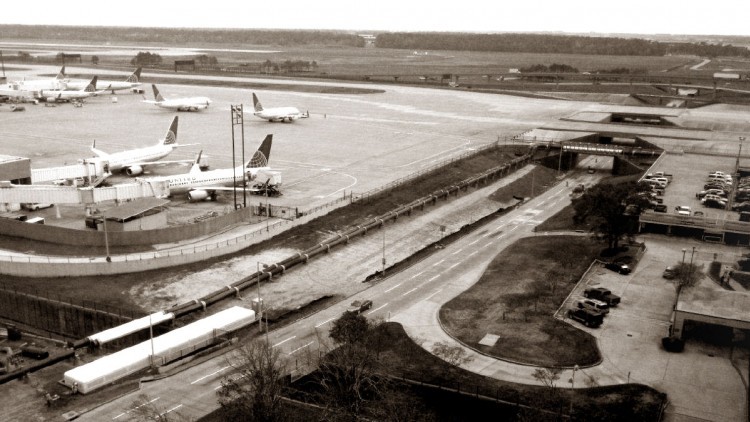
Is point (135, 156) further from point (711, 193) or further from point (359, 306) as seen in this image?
point (711, 193)

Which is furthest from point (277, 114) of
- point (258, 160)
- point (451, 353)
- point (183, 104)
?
point (451, 353)

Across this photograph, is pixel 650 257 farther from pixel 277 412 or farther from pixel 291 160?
pixel 291 160

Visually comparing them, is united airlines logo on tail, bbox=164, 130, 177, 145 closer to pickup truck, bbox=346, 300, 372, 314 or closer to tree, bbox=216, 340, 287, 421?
pickup truck, bbox=346, 300, 372, 314

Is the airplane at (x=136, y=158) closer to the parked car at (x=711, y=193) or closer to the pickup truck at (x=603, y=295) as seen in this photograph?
the pickup truck at (x=603, y=295)

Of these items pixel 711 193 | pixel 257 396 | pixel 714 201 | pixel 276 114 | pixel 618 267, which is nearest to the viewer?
pixel 257 396

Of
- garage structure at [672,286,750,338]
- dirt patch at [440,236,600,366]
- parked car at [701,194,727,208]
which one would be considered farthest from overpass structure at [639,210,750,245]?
garage structure at [672,286,750,338]

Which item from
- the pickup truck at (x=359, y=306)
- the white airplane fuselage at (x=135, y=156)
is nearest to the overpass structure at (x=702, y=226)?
the pickup truck at (x=359, y=306)
